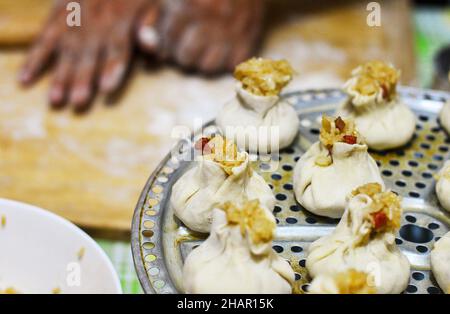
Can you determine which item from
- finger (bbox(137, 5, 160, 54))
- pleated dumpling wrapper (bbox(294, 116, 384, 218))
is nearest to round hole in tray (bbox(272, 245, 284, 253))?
pleated dumpling wrapper (bbox(294, 116, 384, 218))

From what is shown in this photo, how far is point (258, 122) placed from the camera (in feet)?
4.74

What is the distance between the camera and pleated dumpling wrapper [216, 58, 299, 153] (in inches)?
54.9

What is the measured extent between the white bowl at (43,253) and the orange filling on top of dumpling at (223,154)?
0.92 ft

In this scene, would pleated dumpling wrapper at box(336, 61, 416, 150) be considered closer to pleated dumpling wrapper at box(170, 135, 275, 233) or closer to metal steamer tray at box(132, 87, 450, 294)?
metal steamer tray at box(132, 87, 450, 294)

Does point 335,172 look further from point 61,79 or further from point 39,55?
point 39,55

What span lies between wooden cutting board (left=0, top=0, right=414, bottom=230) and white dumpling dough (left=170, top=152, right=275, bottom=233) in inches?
34.3

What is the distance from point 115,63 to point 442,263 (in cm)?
A: 186

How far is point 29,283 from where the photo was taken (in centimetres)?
126

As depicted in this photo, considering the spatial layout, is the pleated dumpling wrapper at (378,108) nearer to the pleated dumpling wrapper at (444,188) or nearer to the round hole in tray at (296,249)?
the pleated dumpling wrapper at (444,188)

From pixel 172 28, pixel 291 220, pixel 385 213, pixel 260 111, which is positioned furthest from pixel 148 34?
pixel 385 213

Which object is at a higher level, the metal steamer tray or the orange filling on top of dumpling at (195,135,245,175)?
the orange filling on top of dumpling at (195,135,245,175)

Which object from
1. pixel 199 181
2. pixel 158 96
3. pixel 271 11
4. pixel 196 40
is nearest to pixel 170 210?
pixel 199 181

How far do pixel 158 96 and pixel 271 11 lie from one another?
0.86 metres

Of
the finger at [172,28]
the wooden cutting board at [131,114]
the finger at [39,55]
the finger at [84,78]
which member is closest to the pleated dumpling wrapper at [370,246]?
the wooden cutting board at [131,114]
